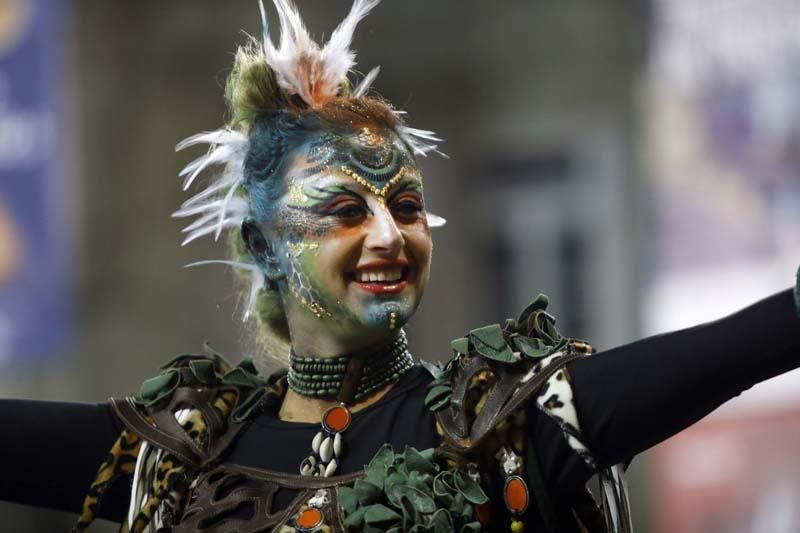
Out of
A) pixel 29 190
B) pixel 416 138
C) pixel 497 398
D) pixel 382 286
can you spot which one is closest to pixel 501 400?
pixel 497 398

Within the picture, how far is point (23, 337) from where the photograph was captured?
276 inches

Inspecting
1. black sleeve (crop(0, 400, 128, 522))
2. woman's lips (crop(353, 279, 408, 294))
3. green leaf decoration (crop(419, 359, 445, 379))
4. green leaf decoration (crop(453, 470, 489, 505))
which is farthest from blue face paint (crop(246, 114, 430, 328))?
black sleeve (crop(0, 400, 128, 522))

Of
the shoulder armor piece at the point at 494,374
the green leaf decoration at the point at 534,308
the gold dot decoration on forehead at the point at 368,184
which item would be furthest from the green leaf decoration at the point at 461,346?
the gold dot decoration on forehead at the point at 368,184

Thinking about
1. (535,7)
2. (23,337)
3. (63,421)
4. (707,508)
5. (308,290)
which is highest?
(535,7)

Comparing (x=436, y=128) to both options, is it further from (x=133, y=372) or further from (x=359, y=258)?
(x=359, y=258)

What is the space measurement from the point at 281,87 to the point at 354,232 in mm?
332

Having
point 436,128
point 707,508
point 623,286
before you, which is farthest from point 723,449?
point 436,128

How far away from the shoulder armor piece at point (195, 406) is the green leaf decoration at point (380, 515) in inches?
16.2

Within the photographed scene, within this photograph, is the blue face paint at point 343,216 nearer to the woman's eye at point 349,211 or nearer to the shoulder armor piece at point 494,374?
the woman's eye at point 349,211

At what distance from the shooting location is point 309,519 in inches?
100

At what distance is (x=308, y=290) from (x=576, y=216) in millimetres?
5487

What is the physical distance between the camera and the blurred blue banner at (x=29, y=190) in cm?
700

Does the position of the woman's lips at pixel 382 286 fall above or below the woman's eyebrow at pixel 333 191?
below

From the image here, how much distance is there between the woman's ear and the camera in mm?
2855
